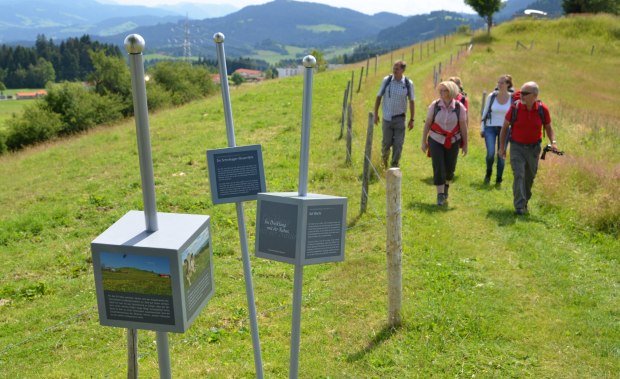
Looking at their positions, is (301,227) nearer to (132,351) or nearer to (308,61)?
(308,61)

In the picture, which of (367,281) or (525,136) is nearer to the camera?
(367,281)

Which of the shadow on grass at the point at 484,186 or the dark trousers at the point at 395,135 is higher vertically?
the dark trousers at the point at 395,135

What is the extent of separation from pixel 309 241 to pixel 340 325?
232 centimetres

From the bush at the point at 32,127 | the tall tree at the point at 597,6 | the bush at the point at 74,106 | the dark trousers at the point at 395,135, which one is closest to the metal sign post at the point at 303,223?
the dark trousers at the point at 395,135

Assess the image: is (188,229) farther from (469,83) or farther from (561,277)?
(469,83)

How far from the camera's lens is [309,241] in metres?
3.69

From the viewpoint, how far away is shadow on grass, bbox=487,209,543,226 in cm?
867

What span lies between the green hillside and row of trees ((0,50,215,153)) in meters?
21.9

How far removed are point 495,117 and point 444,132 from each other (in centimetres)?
220

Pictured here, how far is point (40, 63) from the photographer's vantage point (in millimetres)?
114312

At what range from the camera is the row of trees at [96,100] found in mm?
34438

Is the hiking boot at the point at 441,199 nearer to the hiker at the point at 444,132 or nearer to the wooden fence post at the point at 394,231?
the hiker at the point at 444,132

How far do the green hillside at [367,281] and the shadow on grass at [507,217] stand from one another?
0.11 feet

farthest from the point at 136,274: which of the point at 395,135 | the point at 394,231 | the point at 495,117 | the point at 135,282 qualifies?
the point at 495,117
